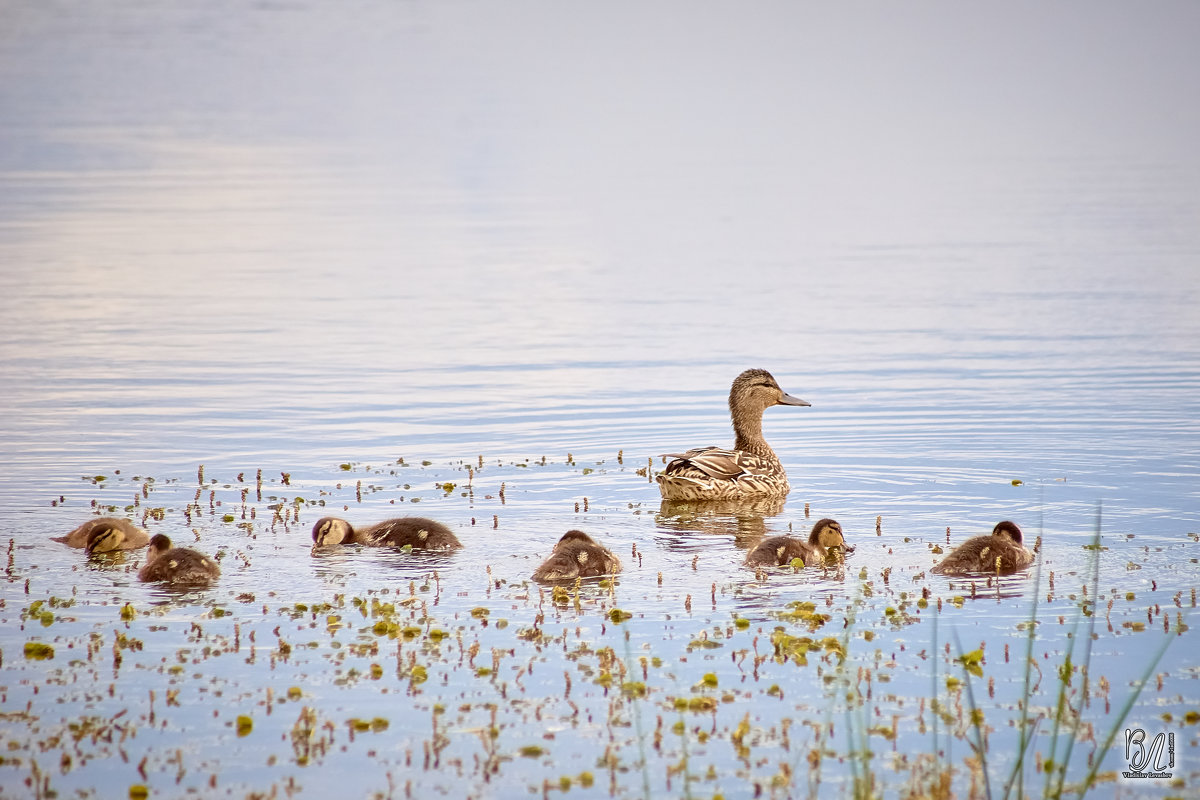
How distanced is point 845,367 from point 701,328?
395 cm

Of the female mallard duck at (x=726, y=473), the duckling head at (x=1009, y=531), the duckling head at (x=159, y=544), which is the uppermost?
the female mallard duck at (x=726, y=473)

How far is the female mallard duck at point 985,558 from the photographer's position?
33.1 ft

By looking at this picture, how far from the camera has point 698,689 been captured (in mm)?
8016

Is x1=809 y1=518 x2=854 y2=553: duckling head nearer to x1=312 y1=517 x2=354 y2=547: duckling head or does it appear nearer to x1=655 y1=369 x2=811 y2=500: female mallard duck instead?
x1=655 y1=369 x2=811 y2=500: female mallard duck

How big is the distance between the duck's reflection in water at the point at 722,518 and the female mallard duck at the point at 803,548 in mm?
874

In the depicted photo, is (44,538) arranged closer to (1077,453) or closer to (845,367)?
(1077,453)

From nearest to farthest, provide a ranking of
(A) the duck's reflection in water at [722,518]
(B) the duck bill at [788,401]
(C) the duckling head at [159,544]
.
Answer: (C) the duckling head at [159,544] < (A) the duck's reflection in water at [722,518] < (B) the duck bill at [788,401]

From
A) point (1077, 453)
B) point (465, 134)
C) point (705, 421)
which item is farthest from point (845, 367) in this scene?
point (465, 134)

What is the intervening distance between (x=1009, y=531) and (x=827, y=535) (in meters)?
1.26

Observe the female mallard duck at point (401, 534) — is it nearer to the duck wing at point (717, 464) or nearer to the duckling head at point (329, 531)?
the duckling head at point (329, 531)

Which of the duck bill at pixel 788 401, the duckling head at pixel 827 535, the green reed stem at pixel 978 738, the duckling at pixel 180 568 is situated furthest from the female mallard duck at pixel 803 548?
the duck bill at pixel 788 401

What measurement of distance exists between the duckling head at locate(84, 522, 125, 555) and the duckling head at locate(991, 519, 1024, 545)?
6259 mm

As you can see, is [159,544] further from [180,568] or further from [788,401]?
[788,401]

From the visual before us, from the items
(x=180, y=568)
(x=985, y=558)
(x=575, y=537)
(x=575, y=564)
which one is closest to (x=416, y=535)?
(x=575, y=537)
